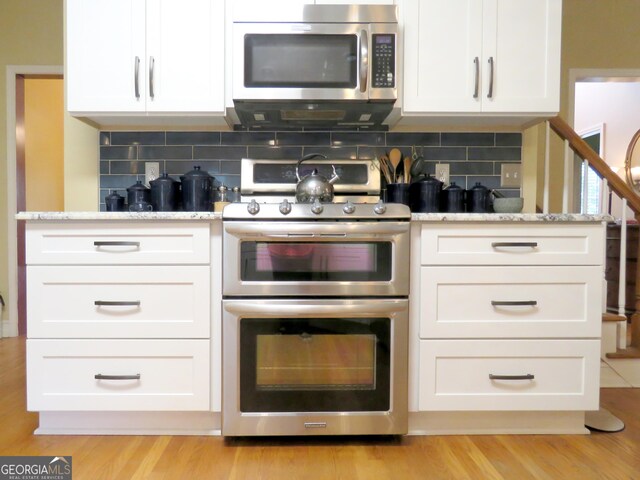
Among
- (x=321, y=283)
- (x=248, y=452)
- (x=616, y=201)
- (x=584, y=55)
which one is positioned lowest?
(x=248, y=452)

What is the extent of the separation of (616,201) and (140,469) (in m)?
5.33

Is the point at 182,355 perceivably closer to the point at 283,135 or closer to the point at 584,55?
the point at 283,135

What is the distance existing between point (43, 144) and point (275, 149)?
247 cm

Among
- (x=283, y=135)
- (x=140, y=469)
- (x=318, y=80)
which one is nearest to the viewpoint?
(x=140, y=469)

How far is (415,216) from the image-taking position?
1.68 m

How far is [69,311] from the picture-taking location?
5.51ft

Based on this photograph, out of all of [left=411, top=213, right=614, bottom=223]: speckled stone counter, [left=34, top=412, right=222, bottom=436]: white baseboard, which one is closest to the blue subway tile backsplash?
[left=411, top=213, right=614, bottom=223]: speckled stone counter

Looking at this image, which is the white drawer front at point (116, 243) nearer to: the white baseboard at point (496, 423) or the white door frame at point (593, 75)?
the white baseboard at point (496, 423)

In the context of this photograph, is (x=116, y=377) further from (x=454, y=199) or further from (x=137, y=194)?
(x=454, y=199)

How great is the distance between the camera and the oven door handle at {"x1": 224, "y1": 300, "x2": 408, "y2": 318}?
1650 mm

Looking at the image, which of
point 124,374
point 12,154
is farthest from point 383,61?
point 12,154

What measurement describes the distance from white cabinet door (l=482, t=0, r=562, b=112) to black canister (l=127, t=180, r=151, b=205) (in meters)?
1.59

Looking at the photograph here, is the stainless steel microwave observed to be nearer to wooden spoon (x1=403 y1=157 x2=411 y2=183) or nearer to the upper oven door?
wooden spoon (x1=403 y1=157 x2=411 y2=183)

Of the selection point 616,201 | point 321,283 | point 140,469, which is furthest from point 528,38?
point 616,201
